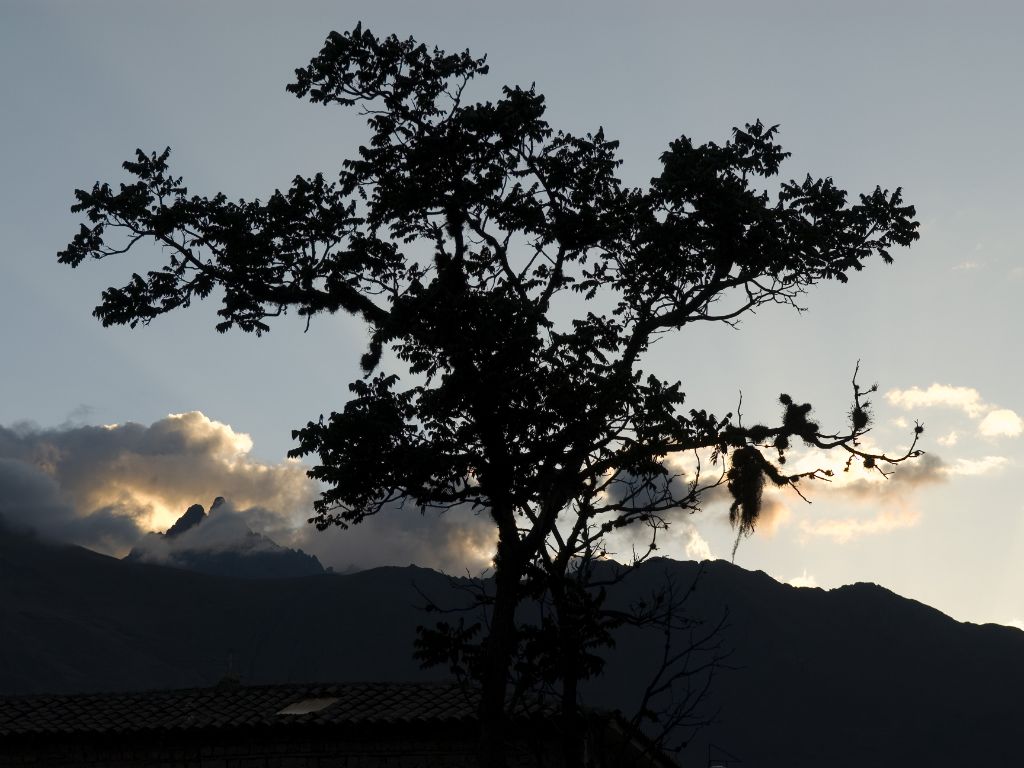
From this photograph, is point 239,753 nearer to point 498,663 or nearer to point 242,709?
point 242,709

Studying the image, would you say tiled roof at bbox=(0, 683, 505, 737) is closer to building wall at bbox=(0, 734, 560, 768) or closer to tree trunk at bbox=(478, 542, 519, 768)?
building wall at bbox=(0, 734, 560, 768)

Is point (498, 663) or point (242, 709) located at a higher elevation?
point (498, 663)

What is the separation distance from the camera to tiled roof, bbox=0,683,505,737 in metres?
26.0

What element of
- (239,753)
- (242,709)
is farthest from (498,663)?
(242,709)

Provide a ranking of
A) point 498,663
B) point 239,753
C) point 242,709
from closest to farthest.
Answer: point 498,663
point 239,753
point 242,709

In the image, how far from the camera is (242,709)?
27.0m

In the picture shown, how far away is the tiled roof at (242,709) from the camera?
2598 centimetres

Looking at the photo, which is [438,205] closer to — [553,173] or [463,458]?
[553,173]

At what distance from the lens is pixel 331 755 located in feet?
85.3

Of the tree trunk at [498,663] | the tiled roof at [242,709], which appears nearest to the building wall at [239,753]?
the tiled roof at [242,709]

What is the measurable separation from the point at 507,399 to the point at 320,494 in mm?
3717

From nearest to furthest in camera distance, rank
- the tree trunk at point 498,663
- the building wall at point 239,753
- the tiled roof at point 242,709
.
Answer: the tree trunk at point 498,663
the building wall at point 239,753
the tiled roof at point 242,709

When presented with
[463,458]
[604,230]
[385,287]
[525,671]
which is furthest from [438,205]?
[525,671]

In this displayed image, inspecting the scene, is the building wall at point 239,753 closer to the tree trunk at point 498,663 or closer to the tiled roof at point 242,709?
the tiled roof at point 242,709
